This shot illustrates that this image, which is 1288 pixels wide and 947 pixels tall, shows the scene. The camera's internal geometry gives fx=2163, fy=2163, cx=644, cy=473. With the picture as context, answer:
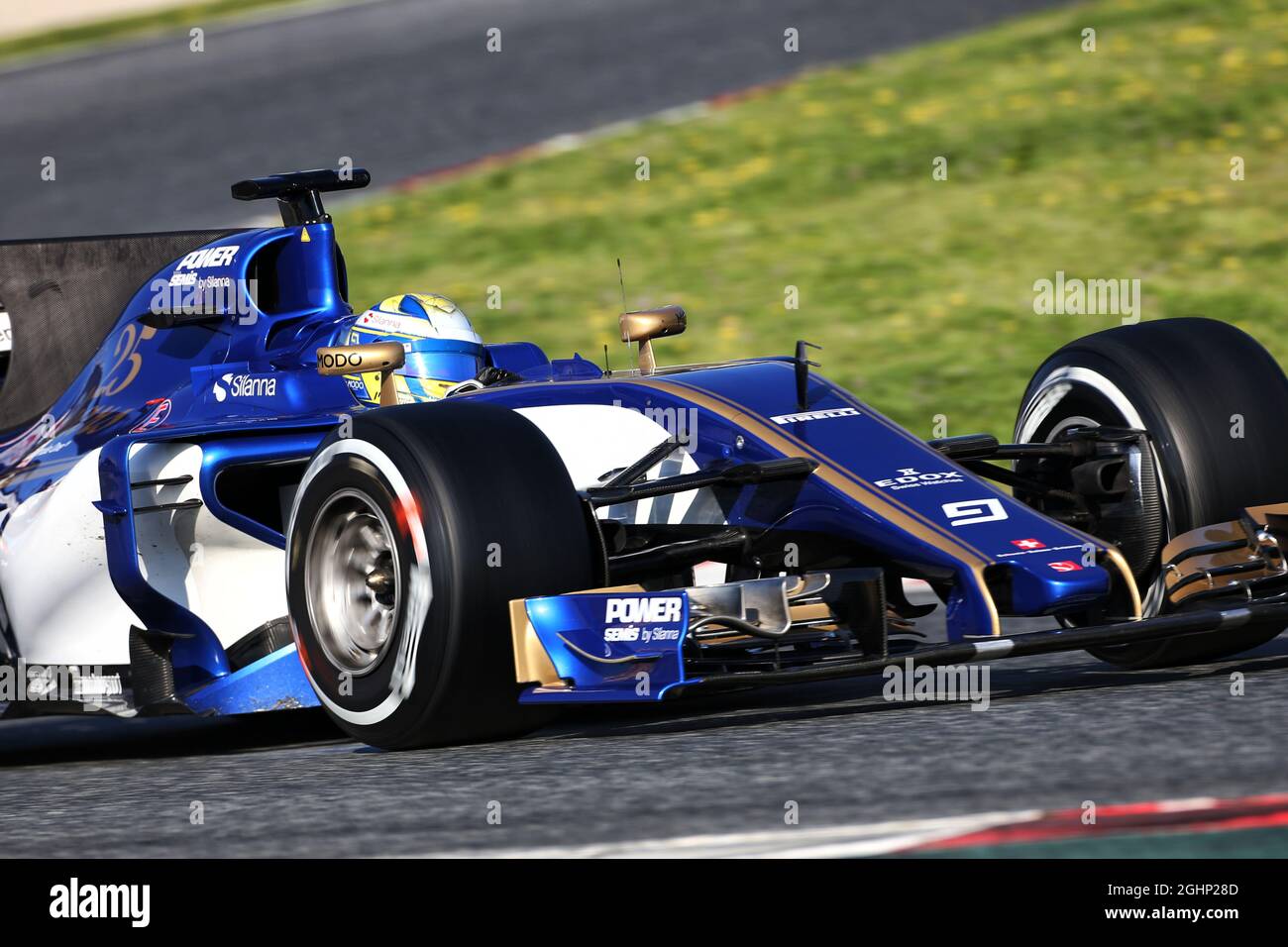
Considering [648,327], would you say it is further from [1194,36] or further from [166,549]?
[1194,36]

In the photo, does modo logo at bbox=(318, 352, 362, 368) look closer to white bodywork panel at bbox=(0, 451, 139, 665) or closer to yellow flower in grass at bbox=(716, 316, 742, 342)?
white bodywork panel at bbox=(0, 451, 139, 665)

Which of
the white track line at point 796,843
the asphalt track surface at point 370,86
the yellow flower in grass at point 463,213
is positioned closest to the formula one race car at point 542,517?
the white track line at point 796,843

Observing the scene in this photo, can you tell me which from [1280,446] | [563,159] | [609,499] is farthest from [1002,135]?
[609,499]

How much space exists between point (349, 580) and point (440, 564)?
1.90 feet

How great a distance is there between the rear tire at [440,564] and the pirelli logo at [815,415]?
0.76 meters

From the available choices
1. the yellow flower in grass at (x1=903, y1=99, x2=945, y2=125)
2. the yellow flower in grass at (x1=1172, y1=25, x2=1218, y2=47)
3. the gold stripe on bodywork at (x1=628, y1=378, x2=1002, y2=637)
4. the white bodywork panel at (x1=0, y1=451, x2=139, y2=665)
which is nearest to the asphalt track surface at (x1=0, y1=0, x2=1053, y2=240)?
the yellow flower in grass at (x1=903, y1=99, x2=945, y2=125)

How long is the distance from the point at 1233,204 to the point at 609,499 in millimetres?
9527

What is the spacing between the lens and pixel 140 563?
21.9 ft

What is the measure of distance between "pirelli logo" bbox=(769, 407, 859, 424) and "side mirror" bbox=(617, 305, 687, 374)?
74 centimetres

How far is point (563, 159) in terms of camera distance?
656 inches

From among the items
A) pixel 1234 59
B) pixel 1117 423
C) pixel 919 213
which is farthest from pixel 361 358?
pixel 1234 59

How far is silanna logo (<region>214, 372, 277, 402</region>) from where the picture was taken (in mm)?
7051

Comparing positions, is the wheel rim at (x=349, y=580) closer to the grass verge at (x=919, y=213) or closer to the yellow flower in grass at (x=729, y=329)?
the grass verge at (x=919, y=213)
